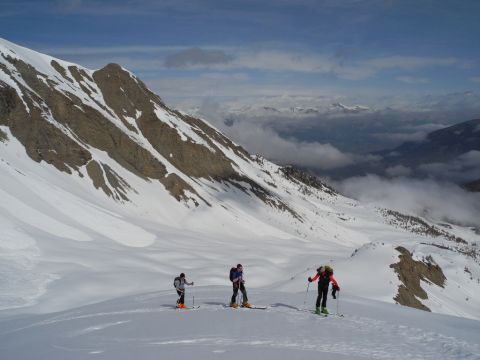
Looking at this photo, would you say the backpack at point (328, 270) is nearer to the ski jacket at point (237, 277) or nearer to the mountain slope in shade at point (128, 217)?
the ski jacket at point (237, 277)

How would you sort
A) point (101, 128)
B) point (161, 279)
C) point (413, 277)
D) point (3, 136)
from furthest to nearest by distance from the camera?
1. point (101, 128)
2. point (3, 136)
3. point (413, 277)
4. point (161, 279)

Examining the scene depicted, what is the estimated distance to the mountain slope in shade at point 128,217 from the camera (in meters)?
30.1

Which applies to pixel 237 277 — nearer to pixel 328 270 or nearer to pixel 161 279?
pixel 328 270

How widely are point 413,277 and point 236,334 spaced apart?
35.3m

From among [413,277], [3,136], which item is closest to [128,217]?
[3,136]

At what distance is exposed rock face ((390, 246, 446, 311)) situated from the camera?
38.4 meters

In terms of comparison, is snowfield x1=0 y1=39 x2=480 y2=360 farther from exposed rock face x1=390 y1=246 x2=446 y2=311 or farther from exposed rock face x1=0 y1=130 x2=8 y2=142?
exposed rock face x1=390 y1=246 x2=446 y2=311

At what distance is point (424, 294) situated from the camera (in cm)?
4275

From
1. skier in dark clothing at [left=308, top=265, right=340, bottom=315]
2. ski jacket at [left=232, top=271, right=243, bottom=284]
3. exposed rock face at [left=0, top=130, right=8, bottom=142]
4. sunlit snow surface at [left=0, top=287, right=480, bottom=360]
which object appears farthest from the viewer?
exposed rock face at [left=0, top=130, right=8, bottom=142]

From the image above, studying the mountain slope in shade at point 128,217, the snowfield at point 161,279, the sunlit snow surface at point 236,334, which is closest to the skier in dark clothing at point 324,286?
the sunlit snow surface at point 236,334

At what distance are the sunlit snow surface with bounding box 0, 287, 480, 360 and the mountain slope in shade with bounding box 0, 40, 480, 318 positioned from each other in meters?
6.49

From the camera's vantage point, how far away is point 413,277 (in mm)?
44156

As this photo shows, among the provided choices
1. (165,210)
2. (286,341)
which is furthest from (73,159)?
(286,341)

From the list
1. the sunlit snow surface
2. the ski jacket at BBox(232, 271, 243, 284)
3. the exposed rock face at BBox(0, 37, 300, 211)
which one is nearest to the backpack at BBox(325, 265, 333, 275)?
the sunlit snow surface
